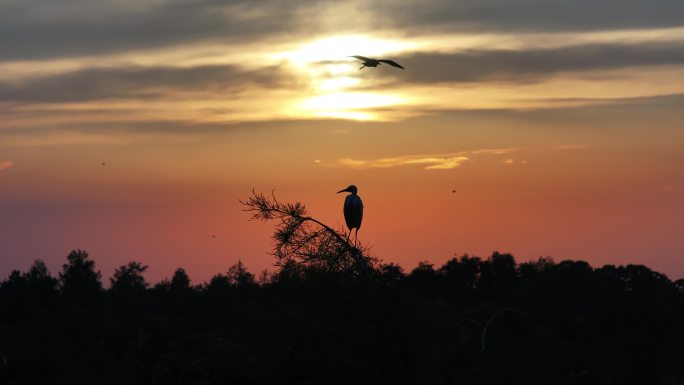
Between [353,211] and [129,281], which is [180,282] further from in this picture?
[353,211]

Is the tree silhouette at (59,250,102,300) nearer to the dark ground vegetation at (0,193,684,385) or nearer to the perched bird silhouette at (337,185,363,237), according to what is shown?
the dark ground vegetation at (0,193,684,385)

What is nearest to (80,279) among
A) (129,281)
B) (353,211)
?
(129,281)

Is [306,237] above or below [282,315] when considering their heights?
above

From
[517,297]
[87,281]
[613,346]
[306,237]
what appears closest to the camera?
[306,237]

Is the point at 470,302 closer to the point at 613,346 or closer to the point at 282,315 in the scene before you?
the point at 613,346

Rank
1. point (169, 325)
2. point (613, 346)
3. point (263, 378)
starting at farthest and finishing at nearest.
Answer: point (169, 325) → point (613, 346) → point (263, 378)

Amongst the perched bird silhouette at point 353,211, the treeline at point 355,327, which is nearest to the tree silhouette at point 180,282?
the treeline at point 355,327

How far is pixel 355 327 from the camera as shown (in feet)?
91.0

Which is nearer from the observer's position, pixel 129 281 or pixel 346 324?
pixel 346 324

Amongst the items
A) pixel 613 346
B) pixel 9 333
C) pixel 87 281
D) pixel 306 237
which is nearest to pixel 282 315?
pixel 306 237

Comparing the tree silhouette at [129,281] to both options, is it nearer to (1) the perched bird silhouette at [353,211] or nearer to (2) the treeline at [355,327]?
(2) the treeline at [355,327]

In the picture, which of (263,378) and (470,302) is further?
(470,302)

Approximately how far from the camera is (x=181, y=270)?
173125mm

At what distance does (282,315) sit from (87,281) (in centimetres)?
14341
